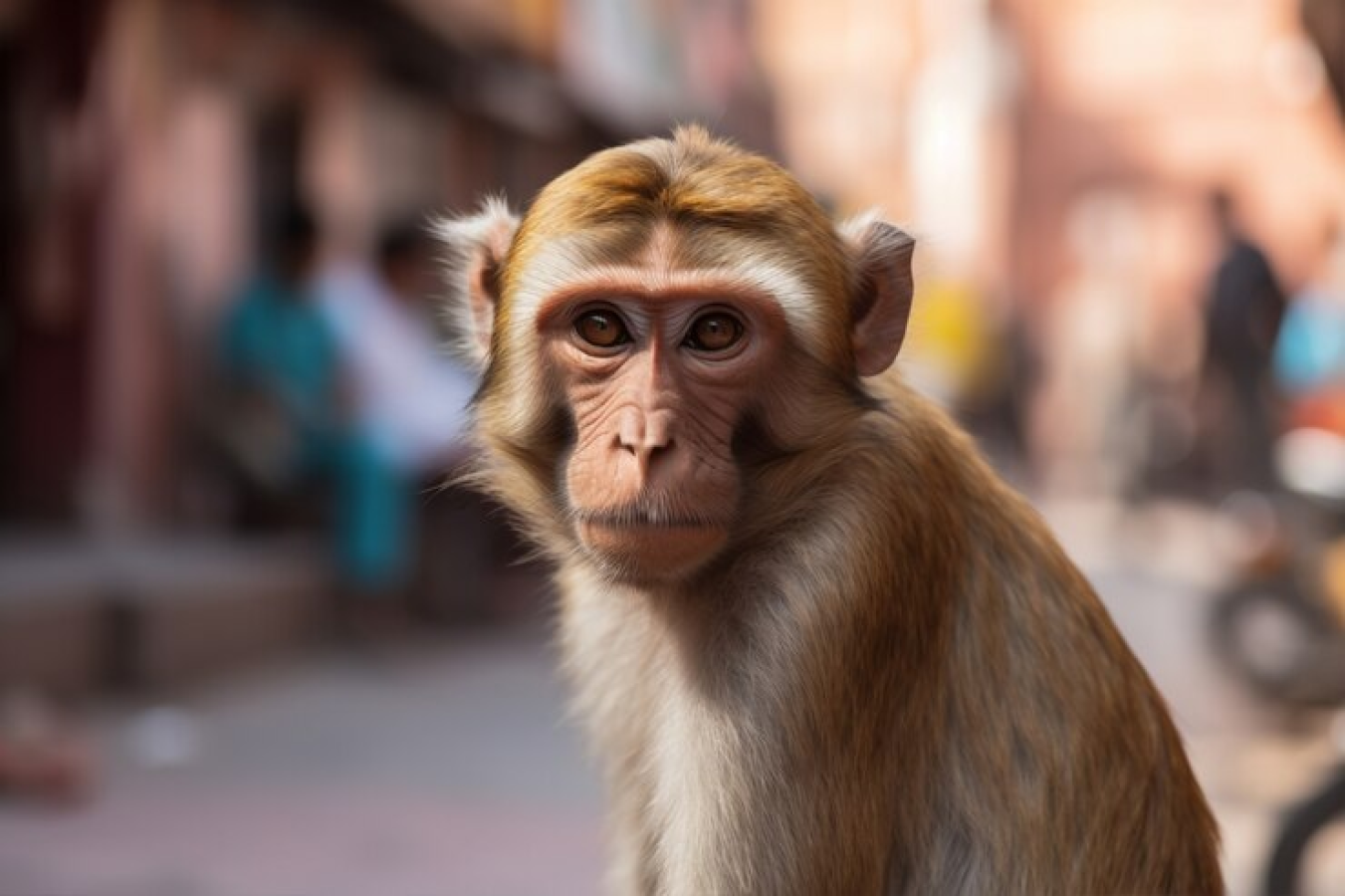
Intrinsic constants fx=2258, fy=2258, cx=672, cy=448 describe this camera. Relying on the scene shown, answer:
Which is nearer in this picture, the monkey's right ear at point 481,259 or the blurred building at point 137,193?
the monkey's right ear at point 481,259

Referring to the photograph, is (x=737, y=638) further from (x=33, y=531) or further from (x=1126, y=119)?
(x=1126, y=119)

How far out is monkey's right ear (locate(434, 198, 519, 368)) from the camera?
11.0 feet

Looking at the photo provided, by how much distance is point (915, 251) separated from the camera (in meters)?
3.45

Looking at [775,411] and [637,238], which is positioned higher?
[637,238]

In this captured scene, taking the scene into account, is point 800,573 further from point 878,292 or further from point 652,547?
point 878,292

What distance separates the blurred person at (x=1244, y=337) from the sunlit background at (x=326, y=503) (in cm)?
3

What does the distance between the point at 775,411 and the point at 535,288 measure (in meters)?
0.37

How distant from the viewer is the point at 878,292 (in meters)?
3.16

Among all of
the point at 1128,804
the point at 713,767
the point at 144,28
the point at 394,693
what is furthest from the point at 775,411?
the point at 144,28

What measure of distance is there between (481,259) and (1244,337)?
32.6 ft

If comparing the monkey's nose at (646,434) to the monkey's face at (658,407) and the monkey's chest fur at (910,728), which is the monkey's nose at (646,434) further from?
the monkey's chest fur at (910,728)

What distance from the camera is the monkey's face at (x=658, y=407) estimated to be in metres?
2.92

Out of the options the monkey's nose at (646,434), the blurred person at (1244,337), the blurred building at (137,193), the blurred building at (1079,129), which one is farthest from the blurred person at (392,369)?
the blurred building at (1079,129)

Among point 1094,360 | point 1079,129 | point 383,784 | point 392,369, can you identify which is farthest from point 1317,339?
point 1079,129
